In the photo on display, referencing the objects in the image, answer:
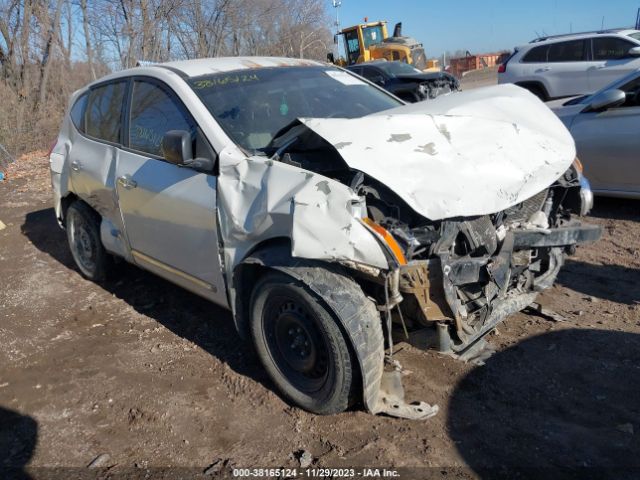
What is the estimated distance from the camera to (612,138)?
222 inches

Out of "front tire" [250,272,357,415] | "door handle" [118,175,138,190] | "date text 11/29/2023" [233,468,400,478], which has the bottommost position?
"date text 11/29/2023" [233,468,400,478]

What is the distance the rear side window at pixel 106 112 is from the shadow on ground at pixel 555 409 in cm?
324

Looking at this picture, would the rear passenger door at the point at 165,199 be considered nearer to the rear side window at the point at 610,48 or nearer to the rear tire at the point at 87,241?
the rear tire at the point at 87,241

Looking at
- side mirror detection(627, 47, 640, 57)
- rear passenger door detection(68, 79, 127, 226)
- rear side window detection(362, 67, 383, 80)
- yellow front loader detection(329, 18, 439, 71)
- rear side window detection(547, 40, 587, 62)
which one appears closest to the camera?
rear passenger door detection(68, 79, 127, 226)

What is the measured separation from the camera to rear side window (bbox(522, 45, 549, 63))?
11632mm

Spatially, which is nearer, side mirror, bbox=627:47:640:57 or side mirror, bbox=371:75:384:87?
side mirror, bbox=627:47:640:57

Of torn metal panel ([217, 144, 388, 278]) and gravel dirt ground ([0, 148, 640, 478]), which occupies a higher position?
torn metal panel ([217, 144, 388, 278])

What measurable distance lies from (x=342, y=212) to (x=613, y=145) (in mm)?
4195

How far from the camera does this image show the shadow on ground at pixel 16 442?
290 centimetres

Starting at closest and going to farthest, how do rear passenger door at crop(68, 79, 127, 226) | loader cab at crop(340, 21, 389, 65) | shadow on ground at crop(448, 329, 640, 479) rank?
1. shadow on ground at crop(448, 329, 640, 479)
2. rear passenger door at crop(68, 79, 127, 226)
3. loader cab at crop(340, 21, 389, 65)

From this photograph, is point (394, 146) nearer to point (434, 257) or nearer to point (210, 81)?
point (434, 257)

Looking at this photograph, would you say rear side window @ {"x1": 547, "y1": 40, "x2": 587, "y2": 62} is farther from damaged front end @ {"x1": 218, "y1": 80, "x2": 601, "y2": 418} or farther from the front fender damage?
the front fender damage

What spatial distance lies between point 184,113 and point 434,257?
193cm

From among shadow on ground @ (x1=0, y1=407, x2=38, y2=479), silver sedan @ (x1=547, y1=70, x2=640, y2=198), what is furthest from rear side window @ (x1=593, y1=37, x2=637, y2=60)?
shadow on ground @ (x1=0, y1=407, x2=38, y2=479)
